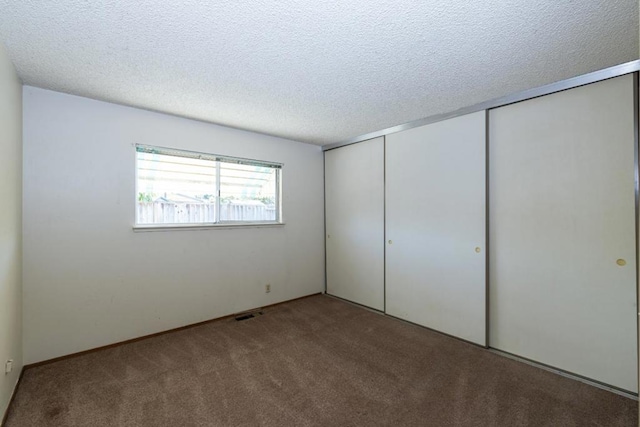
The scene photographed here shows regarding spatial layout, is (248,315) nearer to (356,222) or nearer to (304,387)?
(304,387)

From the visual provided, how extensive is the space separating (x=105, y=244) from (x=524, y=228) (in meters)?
3.95

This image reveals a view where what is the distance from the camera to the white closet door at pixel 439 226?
9.27 ft

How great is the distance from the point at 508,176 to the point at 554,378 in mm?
1726

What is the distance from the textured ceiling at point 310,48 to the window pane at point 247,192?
1122 millimetres

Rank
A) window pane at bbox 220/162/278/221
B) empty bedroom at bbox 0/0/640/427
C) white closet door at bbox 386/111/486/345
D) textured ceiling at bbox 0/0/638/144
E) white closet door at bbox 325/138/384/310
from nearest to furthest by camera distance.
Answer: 1. textured ceiling at bbox 0/0/638/144
2. empty bedroom at bbox 0/0/640/427
3. white closet door at bbox 386/111/486/345
4. window pane at bbox 220/162/278/221
5. white closet door at bbox 325/138/384/310

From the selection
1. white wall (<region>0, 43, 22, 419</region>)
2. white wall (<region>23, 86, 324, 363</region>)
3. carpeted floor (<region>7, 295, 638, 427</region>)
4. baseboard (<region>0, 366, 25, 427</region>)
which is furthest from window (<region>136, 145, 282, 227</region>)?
baseboard (<region>0, 366, 25, 427</region>)

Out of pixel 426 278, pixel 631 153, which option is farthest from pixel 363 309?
pixel 631 153

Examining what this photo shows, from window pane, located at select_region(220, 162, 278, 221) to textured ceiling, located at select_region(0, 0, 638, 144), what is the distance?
112 centimetres

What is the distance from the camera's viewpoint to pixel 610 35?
1.70m

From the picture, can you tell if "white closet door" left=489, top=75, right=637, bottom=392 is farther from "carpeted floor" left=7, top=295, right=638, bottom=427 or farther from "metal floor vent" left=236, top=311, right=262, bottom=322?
"metal floor vent" left=236, top=311, right=262, bottom=322

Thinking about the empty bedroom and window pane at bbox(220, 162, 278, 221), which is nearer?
the empty bedroom

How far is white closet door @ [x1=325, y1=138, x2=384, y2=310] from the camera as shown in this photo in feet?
12.4

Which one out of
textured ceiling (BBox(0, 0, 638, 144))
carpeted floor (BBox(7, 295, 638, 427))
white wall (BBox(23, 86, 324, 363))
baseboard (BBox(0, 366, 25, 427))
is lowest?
carpeted floor (BBox(7, 295, 638, 427))

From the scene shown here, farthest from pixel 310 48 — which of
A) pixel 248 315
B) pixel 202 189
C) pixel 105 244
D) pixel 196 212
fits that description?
pixel 248 315
